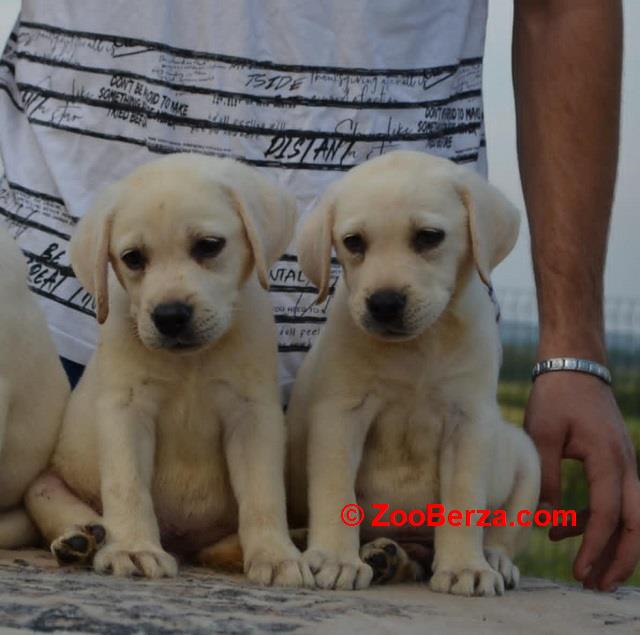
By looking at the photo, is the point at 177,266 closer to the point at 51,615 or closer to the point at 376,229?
the point at 376,229

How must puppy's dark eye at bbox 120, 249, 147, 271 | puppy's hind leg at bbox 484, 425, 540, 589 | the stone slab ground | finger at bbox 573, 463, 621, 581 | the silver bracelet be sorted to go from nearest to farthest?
the stone slab ground → puppy's dark eye at bbox 120, 249, 147, 271 → puppy's hind leg at bbox 484, 425, 540, 589 → finger at bbox 573, 463, 621, 581 → the silver bracelet

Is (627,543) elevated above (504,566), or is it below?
above

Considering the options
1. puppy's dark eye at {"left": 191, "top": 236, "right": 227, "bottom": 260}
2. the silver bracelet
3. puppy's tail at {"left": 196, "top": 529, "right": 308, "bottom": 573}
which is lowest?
puppy's tail at {"left": 196, "top": 529, "right": 308, "bottom": 573}

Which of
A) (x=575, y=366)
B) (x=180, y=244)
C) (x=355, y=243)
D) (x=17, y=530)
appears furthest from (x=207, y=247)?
(x=575, y=366)

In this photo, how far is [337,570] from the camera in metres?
3.82

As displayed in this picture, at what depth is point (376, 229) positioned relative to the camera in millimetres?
4031

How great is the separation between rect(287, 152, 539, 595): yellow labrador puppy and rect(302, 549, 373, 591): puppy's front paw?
0.02m

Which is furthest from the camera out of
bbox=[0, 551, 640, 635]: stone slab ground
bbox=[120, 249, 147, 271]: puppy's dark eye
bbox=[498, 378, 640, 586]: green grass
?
bbox=[498, 378, 640, 586]: green grass

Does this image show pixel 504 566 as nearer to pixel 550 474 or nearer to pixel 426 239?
pixel 550 474

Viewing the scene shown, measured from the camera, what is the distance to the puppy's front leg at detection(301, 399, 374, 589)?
3.84 metres

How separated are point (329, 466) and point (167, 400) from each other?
1.66ft

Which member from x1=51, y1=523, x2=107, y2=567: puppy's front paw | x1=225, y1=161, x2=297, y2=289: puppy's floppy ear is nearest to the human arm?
x1=225, y1=161, x2=297, y2=289: puppy's floppy ear
